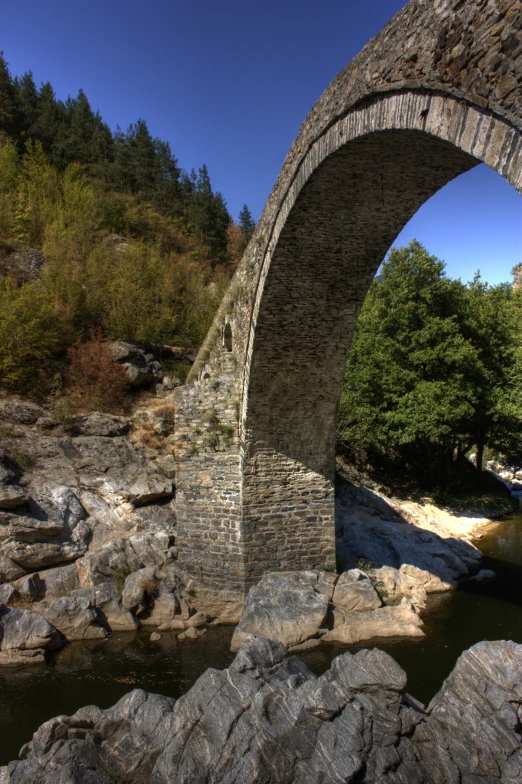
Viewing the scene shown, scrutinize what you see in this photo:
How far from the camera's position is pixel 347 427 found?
1513 cm

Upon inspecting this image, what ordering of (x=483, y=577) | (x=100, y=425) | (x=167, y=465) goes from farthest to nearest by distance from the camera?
(x=100, y=425), (x=167, y=465), (x=483, y=577)

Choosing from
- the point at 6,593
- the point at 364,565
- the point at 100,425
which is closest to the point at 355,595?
the point at 364,565

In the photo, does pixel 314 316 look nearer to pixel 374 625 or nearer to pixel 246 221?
pixel 374 625

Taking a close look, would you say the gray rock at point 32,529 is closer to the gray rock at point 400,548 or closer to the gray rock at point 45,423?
the gray rock at point 45,423

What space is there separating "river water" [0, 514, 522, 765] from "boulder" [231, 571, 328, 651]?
0.30 meters

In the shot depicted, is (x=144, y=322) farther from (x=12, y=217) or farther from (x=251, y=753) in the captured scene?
(x=251, y=753)

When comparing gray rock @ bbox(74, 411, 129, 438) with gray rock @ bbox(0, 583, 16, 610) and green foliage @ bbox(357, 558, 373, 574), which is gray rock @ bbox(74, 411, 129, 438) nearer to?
gray rock @ bbox(0, 583, 16, 610)

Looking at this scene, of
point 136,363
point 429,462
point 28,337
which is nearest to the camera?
point 28,337

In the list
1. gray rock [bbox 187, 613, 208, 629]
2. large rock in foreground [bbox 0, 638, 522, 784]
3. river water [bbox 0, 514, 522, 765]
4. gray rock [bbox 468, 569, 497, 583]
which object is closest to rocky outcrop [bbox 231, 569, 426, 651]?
river water [bbox 0, 514, 522, 765]

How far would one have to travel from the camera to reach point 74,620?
23.9 ft

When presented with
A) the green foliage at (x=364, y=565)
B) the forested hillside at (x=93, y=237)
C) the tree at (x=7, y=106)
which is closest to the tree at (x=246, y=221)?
the forested hillside at (x=93, y=237)

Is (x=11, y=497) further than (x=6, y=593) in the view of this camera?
Yes

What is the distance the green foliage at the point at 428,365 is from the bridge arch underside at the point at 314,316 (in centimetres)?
540

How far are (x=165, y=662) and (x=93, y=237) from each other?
14.3 metres
